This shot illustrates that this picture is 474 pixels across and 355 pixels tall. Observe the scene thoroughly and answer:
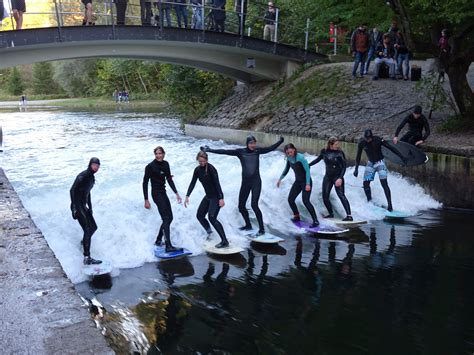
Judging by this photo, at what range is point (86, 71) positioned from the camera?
243ft

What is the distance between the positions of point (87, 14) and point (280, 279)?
43.6ft

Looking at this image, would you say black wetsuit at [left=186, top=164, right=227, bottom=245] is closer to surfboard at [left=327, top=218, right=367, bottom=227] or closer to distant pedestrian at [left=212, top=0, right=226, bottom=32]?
surfboard at [left=327, top=218, right=367, bottom=227]

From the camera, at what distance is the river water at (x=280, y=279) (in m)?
6.25

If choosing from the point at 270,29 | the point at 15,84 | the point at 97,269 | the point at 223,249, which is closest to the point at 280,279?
the point at 223,249

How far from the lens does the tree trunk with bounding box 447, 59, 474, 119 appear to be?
14.0 m

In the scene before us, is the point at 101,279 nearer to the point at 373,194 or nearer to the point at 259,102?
the point at 373,194

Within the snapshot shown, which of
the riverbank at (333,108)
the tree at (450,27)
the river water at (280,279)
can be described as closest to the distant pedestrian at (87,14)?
the river water at (280,279)

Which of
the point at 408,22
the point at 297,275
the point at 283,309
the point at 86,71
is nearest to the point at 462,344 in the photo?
the point at 283,309

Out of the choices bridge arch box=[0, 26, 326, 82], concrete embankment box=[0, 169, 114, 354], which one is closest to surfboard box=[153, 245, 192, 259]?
concrete embankment box=[0, 169, 114, 354]

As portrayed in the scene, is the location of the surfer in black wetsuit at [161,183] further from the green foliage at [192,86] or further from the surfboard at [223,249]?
the green foliage at [192,86]

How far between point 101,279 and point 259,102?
1661 cm

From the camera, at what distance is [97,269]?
820cm

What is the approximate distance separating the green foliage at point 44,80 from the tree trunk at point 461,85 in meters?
79.3

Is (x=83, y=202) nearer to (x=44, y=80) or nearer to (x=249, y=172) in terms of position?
(x=249, y=172)
